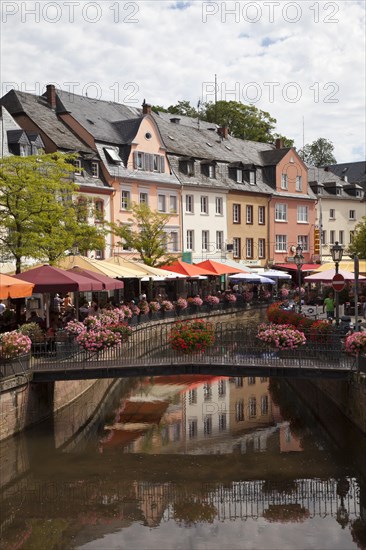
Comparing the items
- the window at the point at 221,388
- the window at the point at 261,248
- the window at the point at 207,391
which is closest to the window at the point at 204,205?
the window at the point at 261,248

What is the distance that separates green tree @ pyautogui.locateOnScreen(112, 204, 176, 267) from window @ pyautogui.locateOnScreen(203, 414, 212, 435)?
1817 centimetres

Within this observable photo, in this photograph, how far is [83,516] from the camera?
15.7 metres

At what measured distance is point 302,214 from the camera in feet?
211

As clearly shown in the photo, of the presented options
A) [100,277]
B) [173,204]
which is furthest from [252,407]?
[173,204]

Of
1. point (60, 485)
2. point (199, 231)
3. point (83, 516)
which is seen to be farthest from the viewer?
point (199, 231)

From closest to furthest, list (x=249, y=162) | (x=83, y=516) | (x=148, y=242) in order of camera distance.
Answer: (x=83, y=516)
(x=148, y=242)
(x=249, y=162)

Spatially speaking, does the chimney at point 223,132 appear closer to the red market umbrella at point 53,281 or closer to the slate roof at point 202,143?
the slate roof at point 202,143

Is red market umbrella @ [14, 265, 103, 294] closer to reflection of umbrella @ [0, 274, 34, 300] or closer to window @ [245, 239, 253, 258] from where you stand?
reflection of umbrella @ [0, 274, 34, 300]

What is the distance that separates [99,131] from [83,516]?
115 feet

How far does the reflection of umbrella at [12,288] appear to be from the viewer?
1853cm

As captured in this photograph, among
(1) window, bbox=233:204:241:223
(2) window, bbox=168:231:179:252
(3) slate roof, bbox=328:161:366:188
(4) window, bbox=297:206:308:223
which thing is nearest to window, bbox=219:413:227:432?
(2) window, bbox=168:231:179:252

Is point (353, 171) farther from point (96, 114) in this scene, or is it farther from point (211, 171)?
point (96, 114)

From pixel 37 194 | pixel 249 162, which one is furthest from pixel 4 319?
pixel 249 162

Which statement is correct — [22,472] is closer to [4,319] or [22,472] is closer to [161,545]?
[161,545]
